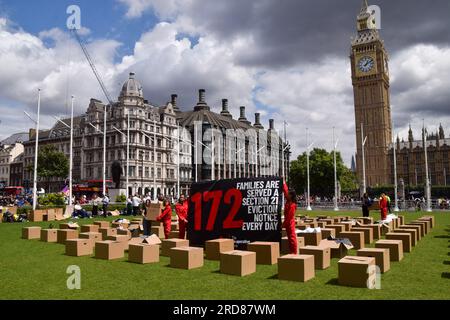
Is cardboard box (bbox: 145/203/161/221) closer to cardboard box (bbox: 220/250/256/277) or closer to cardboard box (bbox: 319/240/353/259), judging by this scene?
cardboard box (bbox: 220/250/256/277)

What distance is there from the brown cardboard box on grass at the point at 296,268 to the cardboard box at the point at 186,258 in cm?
257

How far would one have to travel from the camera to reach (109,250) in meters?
12.2

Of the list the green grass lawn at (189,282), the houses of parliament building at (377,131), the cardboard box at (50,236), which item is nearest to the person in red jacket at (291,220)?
the green grass lawn at (189,282)

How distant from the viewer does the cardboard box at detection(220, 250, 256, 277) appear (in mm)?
9617

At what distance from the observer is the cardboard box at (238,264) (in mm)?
9617

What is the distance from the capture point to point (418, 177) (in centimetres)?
11531

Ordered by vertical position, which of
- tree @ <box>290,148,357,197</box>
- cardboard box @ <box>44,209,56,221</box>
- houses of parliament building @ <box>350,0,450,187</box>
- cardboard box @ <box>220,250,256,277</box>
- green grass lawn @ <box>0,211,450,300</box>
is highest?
houses of parliament building @ <box>350,0,450,187</box>

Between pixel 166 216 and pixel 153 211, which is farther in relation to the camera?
pixel 153 211

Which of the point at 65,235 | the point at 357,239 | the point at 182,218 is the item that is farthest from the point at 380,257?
the point at 65,235

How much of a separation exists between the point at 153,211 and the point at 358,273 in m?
9.69

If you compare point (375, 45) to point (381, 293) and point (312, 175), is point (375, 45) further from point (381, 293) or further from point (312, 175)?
point (381, 293)

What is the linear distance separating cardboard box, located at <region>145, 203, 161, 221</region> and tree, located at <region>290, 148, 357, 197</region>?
63948mm

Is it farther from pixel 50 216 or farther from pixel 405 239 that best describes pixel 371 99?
pixel 405 239

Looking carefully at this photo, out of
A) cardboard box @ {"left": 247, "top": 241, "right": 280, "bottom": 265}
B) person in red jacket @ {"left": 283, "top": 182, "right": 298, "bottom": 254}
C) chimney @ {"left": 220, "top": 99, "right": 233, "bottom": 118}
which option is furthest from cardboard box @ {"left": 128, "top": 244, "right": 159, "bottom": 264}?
chimney @ {"left": 220, "top": 99, "right": 233, "bottom": 118}
